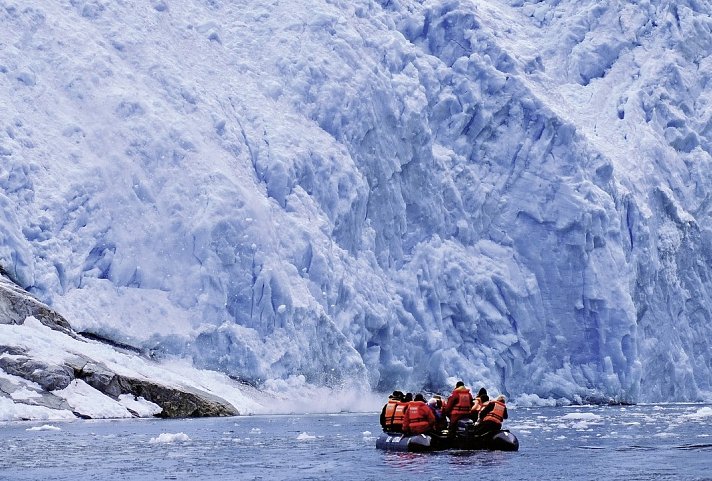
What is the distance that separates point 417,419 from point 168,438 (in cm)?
483

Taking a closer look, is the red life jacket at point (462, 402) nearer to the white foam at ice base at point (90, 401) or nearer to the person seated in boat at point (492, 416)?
the person seated in boat at point (492, 416)

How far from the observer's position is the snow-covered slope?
110 ft

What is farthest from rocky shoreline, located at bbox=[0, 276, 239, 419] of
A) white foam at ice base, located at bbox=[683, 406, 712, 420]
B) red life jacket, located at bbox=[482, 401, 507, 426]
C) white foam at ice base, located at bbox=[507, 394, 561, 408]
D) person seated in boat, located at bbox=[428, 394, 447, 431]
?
white foam at ice base, located at bbox=[507, 394, 561, 408]

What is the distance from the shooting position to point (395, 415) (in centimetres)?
2006

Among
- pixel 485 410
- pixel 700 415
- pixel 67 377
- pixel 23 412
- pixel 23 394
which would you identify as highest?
pixel 67 377

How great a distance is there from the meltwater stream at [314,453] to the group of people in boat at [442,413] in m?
0.61

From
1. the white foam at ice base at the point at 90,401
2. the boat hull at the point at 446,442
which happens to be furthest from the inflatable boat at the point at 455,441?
the white foam at ice base at the point at 90,401

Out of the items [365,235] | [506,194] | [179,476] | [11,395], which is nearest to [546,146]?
[506,194]

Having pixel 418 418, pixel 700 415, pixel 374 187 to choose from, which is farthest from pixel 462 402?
pixel 374 187

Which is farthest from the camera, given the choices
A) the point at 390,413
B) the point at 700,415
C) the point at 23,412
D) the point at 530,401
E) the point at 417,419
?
the point at 530,401

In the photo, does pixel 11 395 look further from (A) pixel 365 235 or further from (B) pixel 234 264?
(A) pixel 365 235

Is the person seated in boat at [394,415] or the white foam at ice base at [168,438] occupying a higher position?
the person seated in boat at [394,415]

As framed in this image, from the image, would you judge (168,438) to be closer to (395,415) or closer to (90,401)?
(395,415)

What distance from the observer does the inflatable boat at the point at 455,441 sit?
63.5 ft
